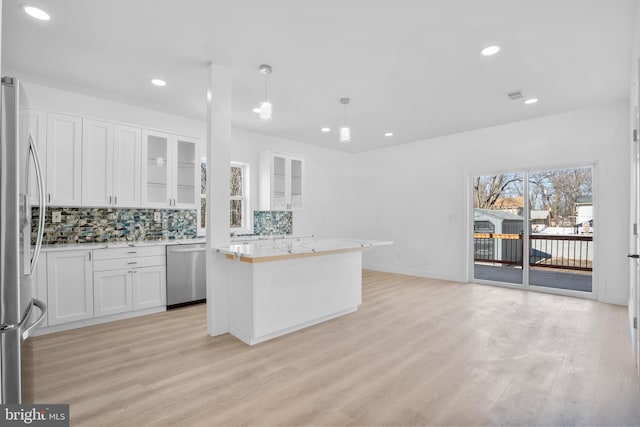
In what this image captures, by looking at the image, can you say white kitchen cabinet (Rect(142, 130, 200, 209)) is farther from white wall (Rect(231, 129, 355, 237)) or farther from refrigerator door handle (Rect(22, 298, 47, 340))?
refrigerator door handle (Rect(22, 298, 47, 340))

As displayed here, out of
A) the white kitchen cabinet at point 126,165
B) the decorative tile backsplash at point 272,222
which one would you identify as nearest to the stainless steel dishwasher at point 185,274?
the white kitchen cabinet at point 126,165

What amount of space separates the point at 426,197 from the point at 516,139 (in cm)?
178

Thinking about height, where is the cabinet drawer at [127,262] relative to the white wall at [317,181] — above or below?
below

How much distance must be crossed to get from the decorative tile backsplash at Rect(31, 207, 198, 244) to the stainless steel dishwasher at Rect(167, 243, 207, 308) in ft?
2.02

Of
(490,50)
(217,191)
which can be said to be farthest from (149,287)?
(490,50)

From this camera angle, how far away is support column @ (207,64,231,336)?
3.17 metres

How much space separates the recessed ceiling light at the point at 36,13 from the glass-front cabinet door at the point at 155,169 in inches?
68.6

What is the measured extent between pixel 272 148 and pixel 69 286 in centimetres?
372

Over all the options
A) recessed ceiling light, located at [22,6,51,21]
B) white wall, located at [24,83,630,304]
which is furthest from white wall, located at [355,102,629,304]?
recessed ceiling light, located at [22,6,51,21]

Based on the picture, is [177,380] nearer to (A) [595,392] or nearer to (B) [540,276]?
(A) [595,392]

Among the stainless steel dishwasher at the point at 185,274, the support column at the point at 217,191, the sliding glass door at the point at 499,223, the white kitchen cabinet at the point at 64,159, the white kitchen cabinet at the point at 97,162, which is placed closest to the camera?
the support column at the point at 217,191

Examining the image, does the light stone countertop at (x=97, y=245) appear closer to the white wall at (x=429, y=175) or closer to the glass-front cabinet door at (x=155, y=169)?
the glass-front cabinet door at (x=155, y=169)

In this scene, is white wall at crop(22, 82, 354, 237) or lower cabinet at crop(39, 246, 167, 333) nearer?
lower cabinet at crop(39, 246, 167, 333)

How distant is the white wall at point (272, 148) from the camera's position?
149 inches
